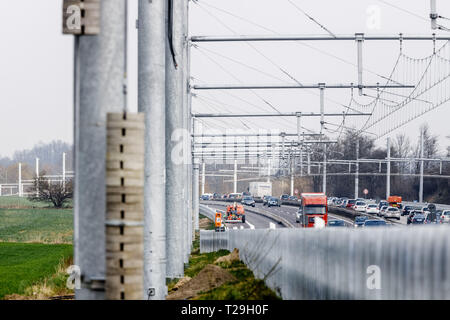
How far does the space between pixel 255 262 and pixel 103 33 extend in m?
14.3

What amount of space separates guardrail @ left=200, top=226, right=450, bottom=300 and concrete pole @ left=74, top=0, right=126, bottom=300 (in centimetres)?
333

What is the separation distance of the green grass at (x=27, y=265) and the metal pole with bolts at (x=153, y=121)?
8740mm

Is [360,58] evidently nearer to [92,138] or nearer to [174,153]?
[174,153]

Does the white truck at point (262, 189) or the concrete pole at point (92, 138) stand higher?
the concrete pole at point (92, 138)

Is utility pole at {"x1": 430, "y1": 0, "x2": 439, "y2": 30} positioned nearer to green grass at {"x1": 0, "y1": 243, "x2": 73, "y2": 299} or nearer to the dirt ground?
the dirt ground

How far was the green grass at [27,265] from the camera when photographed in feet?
79.5

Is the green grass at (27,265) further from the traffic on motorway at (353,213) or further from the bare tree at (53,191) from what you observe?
the bare tree at (53,191)

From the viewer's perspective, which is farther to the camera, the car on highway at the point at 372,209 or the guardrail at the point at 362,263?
the car on highway at the point at 372,209

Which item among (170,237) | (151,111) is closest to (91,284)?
(151,111)

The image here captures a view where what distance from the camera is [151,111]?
13.2 meters

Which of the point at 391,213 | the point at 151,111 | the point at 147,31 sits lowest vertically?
the point at 391,213

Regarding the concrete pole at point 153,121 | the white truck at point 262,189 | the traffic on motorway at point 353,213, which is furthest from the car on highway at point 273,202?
Answer: the concrete pole at point 153,121

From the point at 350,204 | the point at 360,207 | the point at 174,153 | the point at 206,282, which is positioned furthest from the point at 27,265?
the point at 350,204
